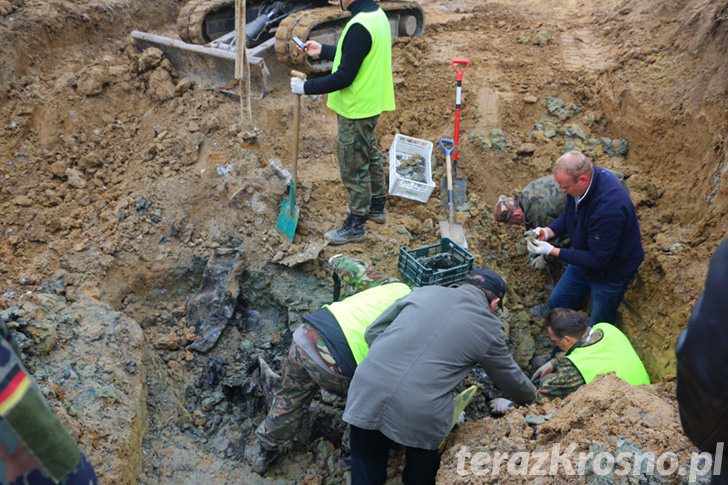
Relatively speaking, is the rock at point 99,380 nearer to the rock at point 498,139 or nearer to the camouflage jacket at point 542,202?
the camouflage jacket at point 542,202

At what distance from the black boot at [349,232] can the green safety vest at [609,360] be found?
86.3 inches

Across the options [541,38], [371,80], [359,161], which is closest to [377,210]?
[359,161]

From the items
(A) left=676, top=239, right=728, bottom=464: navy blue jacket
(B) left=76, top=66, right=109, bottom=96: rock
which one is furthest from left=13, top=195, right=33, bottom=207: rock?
(A) left=676, top=239, right=728, bottom=464: navy blue jacket

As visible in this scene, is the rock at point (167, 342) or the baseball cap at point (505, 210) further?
the baseball cap at point (505, 210)

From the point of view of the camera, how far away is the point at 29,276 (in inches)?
205

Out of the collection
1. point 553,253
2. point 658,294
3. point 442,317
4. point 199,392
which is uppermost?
point 442,317

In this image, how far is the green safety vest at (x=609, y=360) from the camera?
392 cm

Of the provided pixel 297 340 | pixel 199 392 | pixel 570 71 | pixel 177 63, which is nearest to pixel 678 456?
pixel 297 340

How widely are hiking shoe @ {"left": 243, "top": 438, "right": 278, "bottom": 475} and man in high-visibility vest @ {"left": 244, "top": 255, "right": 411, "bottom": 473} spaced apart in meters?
0.17

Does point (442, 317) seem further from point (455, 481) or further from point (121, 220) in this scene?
point (121, 220)

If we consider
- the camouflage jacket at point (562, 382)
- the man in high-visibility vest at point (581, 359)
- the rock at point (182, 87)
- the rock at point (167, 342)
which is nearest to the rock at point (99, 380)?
the rock at point (167, 342)

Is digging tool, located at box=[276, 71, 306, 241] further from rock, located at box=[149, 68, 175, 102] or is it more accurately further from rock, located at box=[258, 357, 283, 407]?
rock, located at box=[149, 68, 175, 102]

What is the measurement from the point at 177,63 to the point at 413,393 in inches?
213

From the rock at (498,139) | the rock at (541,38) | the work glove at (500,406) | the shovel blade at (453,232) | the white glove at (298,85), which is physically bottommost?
the work glove at (500,406)
